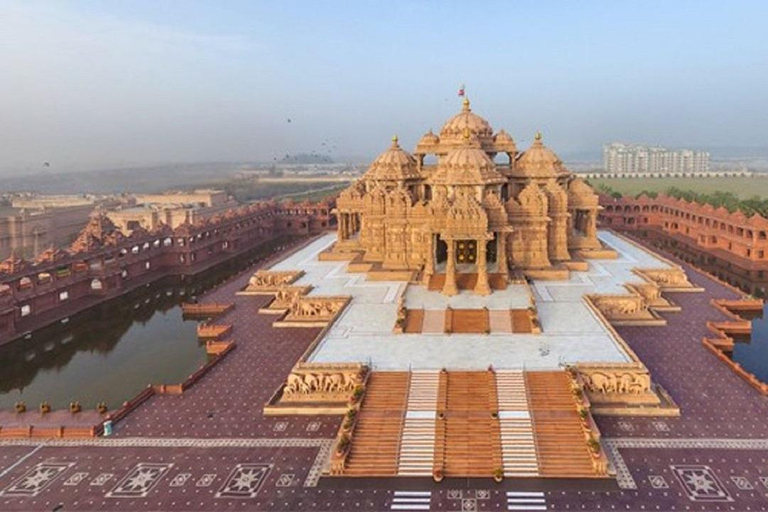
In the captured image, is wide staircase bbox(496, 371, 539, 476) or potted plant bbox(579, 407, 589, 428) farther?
potted plant bbox(579, 407, 589, 428)

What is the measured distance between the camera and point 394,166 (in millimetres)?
43969

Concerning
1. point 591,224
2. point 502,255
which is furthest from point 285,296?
point 591,224

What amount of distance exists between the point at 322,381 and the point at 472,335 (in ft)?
24.6

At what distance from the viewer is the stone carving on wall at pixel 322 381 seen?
75.2 feet

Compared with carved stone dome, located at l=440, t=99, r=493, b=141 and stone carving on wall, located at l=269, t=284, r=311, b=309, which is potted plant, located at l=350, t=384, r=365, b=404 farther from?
carved stone dome, located at l=440, t=99, r=493, b=141

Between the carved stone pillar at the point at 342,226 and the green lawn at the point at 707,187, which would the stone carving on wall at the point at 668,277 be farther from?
the green lawn at the point at 707,187

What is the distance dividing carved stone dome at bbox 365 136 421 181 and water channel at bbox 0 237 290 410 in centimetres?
1686

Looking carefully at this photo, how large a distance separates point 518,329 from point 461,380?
19.7ft

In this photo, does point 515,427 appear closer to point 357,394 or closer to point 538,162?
point 357,394

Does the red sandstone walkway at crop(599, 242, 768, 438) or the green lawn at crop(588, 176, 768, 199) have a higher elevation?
the green lawn at crop(588, 176, 768, 199)

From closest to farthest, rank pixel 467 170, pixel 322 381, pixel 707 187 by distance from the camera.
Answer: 1. pixel 322 381
2. pixel 467 170
3. pixel 707 187

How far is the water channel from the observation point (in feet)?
89.2

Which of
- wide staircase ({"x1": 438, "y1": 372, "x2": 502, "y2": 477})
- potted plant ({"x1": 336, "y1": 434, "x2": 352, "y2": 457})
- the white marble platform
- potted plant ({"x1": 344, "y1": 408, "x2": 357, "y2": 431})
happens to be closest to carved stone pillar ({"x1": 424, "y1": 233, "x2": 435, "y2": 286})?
the white marble platform

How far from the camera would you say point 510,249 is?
38781mm
